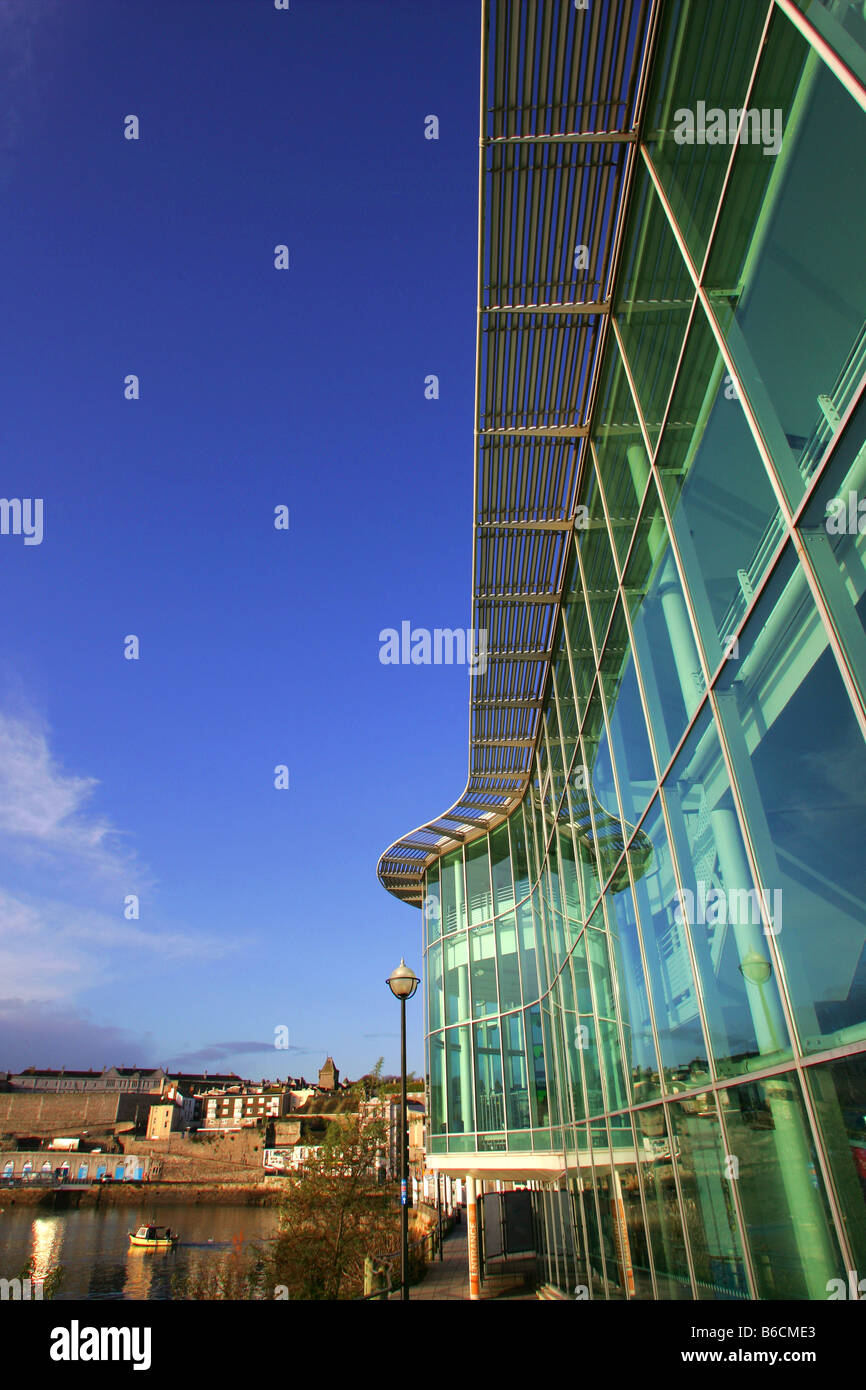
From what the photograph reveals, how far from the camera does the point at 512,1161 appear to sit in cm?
1800

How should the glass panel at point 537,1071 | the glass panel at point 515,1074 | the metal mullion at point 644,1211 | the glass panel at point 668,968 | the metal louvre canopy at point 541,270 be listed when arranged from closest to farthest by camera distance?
the glass panel at point 668,968
the metal louvre canopy at point 541,270
the metal mullion at point 644,1211
the glass panel at point 537,1071
the glass panel at point 515,1074

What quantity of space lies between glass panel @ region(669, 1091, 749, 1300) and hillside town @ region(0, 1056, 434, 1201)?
86.9m

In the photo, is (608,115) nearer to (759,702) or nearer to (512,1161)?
(759,702)

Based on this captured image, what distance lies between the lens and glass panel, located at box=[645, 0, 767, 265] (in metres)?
5.41

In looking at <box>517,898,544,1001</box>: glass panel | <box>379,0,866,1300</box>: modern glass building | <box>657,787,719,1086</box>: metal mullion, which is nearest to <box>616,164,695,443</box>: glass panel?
<box>379,0,866,1300</box>: modern glass building

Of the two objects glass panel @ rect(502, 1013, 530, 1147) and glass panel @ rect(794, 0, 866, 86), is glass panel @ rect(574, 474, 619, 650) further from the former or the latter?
glass panel @ rect(502, 1013, 530, 1147)

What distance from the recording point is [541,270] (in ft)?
30.8

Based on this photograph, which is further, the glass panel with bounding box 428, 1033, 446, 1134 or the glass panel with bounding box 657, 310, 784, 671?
the glass panel with bounding box 428, 1033, 446, 1134

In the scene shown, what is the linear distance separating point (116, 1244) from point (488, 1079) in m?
64.8

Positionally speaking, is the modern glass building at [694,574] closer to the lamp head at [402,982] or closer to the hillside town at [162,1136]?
the lamp head at [402,982]

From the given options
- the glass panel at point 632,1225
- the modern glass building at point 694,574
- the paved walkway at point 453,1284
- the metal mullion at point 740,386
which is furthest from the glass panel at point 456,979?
the metal mullion at point 740,386

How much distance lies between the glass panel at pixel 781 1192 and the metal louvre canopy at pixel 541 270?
838 cm

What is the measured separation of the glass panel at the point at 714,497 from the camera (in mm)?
5008
